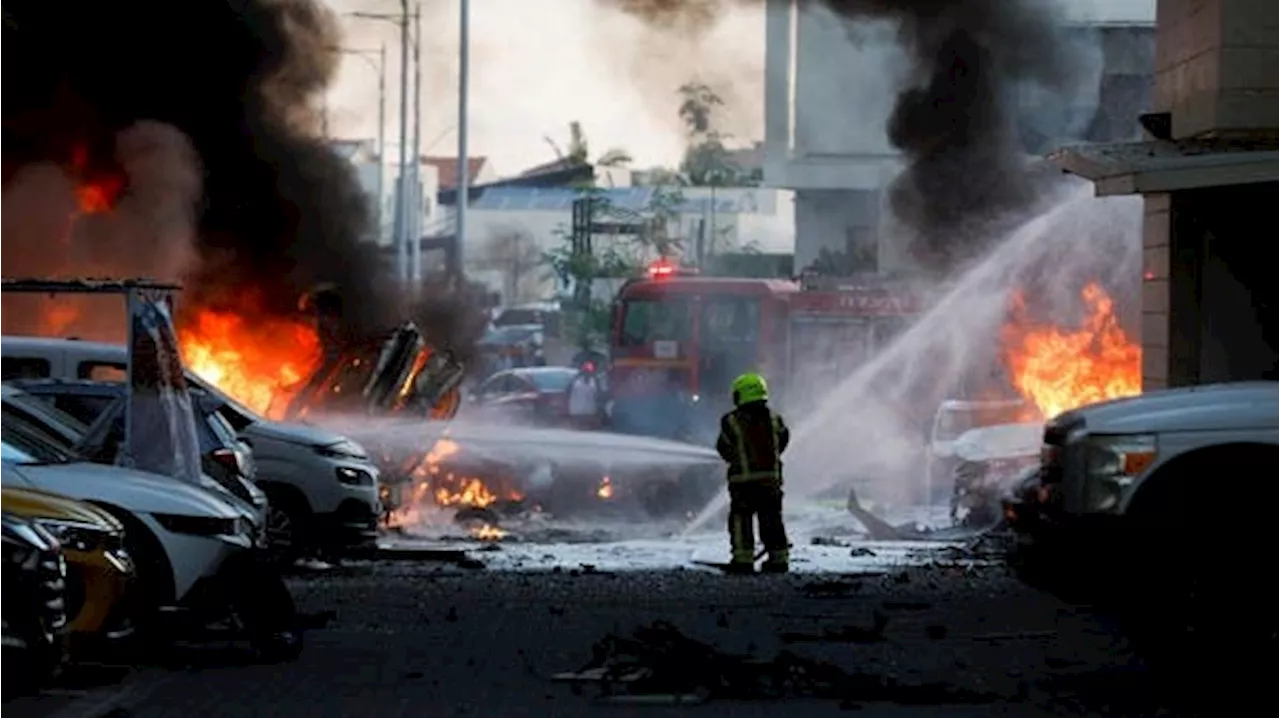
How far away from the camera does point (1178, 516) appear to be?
37.2ft

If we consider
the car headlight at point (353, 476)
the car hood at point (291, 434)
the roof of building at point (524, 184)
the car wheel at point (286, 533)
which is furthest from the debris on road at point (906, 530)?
the roof of building at point (524, 184)

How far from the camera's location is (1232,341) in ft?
61.4

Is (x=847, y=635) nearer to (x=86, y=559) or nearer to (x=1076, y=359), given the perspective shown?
(x=86, y=559)

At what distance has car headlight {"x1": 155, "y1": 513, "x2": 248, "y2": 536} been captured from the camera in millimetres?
11766

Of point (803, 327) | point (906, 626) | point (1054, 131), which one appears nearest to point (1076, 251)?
point (803, 327)

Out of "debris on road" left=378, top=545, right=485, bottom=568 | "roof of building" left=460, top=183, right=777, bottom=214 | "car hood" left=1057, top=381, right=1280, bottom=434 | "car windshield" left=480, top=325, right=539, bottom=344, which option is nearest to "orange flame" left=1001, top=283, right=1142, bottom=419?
"debris on road" left=378, top=545, right=485, bottom=568

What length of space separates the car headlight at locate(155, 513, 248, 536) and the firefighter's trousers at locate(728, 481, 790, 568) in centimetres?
655

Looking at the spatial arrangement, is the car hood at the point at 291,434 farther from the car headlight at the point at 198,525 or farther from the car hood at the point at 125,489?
the car headlight at the point at 198,525

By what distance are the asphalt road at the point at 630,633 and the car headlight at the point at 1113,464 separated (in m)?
0.83

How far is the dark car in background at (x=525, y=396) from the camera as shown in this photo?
112 ft

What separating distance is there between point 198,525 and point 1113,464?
14.4 ft

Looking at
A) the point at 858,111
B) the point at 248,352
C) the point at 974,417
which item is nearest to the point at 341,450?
the point at 248,352

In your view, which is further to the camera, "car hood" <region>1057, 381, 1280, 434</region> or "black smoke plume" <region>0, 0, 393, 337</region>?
"black smoke plume" <region>0, 0, 393, 337</region>

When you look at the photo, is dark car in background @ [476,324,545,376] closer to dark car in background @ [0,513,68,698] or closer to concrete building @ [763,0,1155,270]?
concrete building @ [763,0,1155,270]
